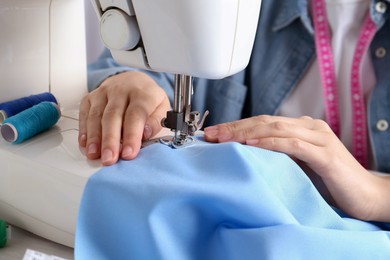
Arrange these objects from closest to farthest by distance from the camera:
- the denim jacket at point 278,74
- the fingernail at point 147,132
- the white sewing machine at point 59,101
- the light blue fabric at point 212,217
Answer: the light blue fabric at point 212,217 < the white sewing machine at point 59,101 < the fingernail at point 147,132 < the denim jacket at point 278,74

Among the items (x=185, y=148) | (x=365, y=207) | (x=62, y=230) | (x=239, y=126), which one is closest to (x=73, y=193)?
(x=62, y=230)

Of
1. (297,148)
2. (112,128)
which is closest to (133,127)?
(112,128)

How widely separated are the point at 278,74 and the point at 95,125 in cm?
63

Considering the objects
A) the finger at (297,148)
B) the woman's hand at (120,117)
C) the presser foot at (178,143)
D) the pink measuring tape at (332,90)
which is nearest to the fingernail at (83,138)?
the woman's hand at (120,117)

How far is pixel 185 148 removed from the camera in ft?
2.36

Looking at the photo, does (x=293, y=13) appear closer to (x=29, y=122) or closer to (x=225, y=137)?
(x=225, y=137)

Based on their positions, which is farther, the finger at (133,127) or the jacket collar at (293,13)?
the jacket collar at (293,13)

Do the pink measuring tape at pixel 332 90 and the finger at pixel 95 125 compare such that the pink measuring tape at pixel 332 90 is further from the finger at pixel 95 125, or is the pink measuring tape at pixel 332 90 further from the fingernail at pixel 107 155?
the fingernail at pixel 107 155

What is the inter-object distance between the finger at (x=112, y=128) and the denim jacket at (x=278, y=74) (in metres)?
0.29

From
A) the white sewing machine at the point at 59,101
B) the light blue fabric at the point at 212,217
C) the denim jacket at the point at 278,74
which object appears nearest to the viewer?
the light blue fabric at the point at 212,217

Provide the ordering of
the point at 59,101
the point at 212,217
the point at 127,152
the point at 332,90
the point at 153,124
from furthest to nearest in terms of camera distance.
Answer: the point at 332,90 → the point at 59,101 → the point at 153,124 → the point at 127,152 → the point at 212,217

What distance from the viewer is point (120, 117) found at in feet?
2.61

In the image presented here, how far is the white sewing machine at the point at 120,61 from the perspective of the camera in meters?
0.63

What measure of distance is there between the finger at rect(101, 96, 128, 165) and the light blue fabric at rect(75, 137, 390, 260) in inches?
1.6
